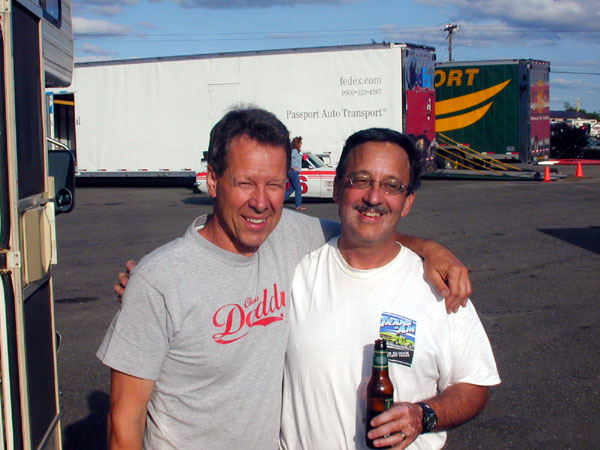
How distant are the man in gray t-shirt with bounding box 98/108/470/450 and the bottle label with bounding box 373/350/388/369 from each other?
1.26 ft

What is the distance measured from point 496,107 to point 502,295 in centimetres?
2054

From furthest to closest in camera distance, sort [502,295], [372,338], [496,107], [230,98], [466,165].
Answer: [466,165]
[496,107]
[230,98]
[502,295]
[372,338]

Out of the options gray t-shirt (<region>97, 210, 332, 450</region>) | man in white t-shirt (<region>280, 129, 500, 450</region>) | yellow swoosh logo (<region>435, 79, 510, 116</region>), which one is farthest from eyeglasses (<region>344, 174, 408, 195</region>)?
yellow swoosh logo (<region>435, 79, 510, 116</region>)

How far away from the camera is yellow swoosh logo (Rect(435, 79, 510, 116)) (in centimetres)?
2694

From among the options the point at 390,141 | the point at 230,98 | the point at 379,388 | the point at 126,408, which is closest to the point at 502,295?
the point at 390,141

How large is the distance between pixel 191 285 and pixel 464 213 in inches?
523

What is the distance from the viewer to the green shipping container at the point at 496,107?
2662cm

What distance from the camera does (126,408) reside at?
7.51 feet

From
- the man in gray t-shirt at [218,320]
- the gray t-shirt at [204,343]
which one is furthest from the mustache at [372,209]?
the gray t-shirt at [204,343]

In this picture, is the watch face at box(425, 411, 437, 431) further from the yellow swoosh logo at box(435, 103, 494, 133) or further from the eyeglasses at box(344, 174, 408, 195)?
the yellow swoosh logo at box(435, 103, 494, 133)

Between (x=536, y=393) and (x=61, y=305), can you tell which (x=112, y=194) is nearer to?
(x=61, y=305)

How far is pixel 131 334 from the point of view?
2.26 metres

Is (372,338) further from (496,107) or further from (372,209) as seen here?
(496,107)

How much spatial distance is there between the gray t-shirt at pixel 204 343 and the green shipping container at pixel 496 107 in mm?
25935
